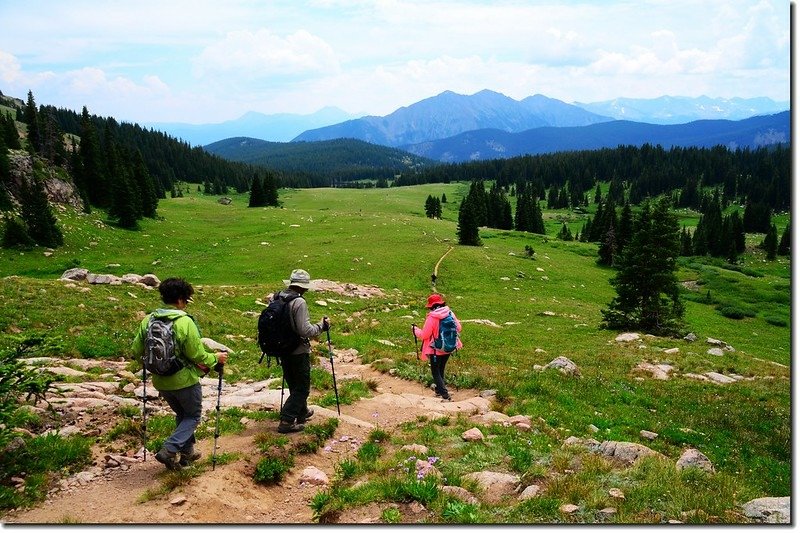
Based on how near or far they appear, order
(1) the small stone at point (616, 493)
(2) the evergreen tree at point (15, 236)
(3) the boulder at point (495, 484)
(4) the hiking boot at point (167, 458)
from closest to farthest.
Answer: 1. (1) the small stone at point (616, 493)
2. (3) the boulder at point (495, 484)
3. (4) the hiking boot at point (167, 458)
4. (2) the evergreen tree at point (15, 236)

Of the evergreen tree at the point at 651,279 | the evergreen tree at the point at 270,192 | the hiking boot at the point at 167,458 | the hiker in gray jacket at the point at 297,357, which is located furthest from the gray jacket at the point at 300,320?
the evergreen tree at the point at 270,192

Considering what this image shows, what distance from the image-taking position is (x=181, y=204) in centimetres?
9294

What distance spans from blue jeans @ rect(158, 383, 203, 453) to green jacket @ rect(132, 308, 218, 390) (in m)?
0.16

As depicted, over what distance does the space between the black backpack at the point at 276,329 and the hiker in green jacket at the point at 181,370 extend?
125 cm

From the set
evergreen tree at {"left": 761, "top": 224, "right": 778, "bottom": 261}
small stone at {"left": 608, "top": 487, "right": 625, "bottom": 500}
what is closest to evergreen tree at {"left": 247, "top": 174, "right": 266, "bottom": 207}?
small stone at {"left": 608, "top": 487, "right": 625, "bottom": 500}

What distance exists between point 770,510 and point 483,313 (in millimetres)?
27061

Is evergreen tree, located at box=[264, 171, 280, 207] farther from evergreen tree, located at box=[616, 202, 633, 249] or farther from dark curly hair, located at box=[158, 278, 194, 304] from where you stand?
dark curly hair, located at box=[158, 278, 194, 304]

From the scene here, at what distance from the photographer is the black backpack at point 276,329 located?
9391 mm

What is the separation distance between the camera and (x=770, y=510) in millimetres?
6668

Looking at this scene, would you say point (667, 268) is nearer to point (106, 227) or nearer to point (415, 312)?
point (415, 312)

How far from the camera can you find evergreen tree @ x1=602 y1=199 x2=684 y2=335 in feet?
99.8

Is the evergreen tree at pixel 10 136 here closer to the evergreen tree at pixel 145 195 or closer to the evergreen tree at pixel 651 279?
the evergreen tree at pixel 145 195

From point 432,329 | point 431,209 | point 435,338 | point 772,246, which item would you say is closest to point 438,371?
point 435,338

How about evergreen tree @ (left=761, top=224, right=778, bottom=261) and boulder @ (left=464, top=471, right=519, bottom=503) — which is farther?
evergreen tree @ (left=761, top=224, right=778, bottom=261)
